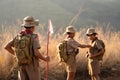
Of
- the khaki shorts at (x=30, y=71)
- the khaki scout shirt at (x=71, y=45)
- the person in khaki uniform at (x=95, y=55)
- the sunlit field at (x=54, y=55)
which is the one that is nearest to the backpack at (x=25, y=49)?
the khaki shorts at (x=30, y=71)

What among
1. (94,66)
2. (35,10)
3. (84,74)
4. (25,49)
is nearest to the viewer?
(25,49)

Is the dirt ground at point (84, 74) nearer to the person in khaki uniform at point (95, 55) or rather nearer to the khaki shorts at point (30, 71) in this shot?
the person in khaki uniform at point (95, 55)

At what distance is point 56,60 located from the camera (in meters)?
12.5

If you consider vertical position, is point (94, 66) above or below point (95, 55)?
below

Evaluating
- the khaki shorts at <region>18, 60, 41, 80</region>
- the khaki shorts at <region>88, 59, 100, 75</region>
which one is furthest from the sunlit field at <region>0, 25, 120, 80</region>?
the khaki shorts at <region>18, 60, 41, 80</region>

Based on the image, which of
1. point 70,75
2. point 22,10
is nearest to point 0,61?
point 70,75

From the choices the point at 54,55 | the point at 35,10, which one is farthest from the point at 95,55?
the point at 35,10

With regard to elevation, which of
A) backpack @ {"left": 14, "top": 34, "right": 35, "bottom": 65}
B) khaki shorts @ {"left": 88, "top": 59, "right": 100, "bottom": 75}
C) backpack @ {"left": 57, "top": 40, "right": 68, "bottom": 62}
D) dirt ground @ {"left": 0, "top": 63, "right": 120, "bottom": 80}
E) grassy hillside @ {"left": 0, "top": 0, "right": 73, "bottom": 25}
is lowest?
dirt ground @ {"left": 0, "top": 63, "right": 120, "bottom": 80}

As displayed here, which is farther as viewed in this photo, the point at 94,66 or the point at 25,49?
the point at 94,66

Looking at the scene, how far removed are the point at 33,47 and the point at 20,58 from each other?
302mm

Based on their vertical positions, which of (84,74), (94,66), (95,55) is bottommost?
(84,74)

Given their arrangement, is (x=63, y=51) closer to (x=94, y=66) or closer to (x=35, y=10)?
(x=94, y=66)

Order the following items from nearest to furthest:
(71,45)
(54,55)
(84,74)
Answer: (71,45) → (54,55) → (84,74)

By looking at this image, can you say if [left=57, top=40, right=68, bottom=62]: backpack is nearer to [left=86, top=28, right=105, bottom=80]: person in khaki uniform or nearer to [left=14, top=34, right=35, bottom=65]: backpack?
[left=86, top=28, right=105, bottom=80]: person in khaki uniform
